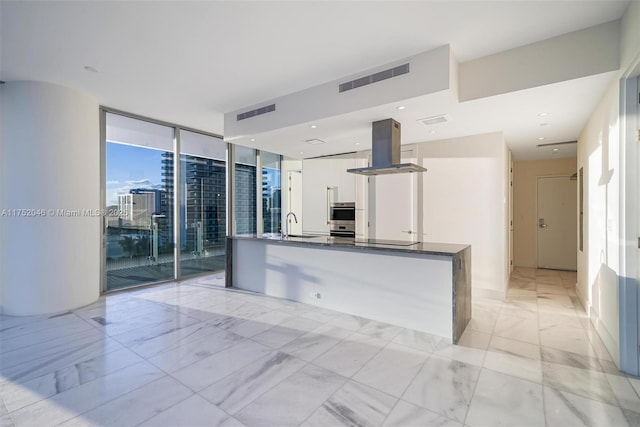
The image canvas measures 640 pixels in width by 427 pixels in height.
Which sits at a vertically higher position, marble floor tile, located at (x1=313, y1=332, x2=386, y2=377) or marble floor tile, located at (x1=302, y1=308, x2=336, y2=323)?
marble floor tile, located at (x1=302, y1=308, x2=336, y2=323)

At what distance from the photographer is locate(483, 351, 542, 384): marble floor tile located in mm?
2420

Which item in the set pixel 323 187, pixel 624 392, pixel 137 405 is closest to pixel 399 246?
pixel 624 392

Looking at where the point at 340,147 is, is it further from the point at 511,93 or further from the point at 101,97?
the point at 101,97

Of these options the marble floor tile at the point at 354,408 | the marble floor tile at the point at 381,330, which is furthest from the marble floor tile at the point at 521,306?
the marble floor tile at the point at 354,408

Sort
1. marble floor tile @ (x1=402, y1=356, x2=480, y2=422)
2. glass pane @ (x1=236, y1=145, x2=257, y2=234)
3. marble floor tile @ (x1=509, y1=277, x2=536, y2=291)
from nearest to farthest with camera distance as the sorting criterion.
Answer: marble floor tile @ (x1=402, y1=356, x2=480, y2=422) → marble floor tile @ (x1=509, y1=277, x2=536, y2=291) → glass pane @ (x1=236, y1=145, x2=257, y2=234)

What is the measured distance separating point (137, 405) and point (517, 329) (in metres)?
3.73

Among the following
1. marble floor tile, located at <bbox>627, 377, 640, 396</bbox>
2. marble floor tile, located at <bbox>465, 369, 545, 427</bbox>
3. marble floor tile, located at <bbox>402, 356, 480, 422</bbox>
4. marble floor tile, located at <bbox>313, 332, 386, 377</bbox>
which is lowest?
marble floor tile, located at <bbox>627, 377, 640, 396</bbox>

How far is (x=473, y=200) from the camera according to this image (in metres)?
4.79

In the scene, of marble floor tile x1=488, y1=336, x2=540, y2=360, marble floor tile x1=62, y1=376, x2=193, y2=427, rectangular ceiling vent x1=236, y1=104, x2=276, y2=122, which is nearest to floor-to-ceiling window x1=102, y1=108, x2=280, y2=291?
rectangular ceiling vent x1=236, y1=104, x2=276, y2=122

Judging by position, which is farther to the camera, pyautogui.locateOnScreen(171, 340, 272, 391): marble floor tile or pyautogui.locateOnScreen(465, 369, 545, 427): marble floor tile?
pyautogui.locateOnScreen(171, 340, 272, 391): marble floor tile

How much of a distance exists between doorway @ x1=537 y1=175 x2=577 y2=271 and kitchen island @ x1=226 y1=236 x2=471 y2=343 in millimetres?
4822

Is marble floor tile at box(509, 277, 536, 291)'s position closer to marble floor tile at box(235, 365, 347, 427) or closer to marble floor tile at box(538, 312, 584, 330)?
marble floor tile at box(538, 312, 584, 330)

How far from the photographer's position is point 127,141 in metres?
5.10

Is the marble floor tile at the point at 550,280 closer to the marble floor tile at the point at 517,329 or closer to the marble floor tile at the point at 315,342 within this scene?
the marble floor tile at the point at 517,329
